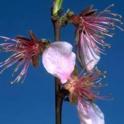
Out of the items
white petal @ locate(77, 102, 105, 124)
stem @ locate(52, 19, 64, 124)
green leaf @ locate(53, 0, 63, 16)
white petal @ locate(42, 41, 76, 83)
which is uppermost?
green leaf @ locate(53, 0, 63, 16)

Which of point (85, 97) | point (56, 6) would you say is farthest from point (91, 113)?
point (56, 6)

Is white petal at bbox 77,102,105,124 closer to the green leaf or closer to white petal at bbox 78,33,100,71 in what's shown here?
white petal at bbox 78,33,100,71

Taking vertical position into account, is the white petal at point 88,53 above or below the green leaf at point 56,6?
below

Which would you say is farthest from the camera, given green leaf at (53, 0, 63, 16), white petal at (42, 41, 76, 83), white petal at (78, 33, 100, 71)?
white petal at (78, 33, 100, 71)

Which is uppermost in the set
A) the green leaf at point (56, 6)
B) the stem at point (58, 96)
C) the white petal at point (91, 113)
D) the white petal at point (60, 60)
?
the green leaf at point (56, 6)

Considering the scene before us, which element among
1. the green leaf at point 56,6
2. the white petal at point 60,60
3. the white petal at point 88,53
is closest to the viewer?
the white petal at point 60,60

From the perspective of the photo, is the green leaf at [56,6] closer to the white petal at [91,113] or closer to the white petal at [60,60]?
the white petal at [60,60]
